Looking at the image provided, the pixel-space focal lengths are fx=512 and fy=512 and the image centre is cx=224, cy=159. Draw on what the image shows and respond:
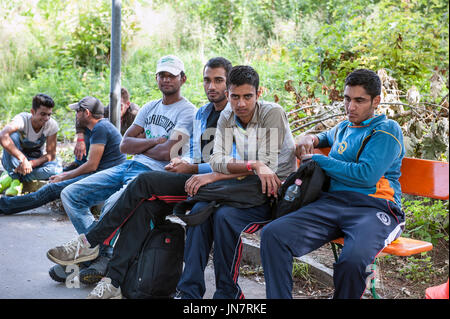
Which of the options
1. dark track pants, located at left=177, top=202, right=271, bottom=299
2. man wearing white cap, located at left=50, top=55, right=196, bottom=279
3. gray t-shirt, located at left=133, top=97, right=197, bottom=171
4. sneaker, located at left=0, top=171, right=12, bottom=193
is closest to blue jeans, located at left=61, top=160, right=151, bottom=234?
man wearing white cap, located at left=50, top=55, right=196, bottom=279

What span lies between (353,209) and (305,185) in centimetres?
36

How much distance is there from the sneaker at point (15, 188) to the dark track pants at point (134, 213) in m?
2.78

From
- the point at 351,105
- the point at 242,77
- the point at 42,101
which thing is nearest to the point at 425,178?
the point at 351,105

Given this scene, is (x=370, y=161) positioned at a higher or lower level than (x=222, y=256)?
higher

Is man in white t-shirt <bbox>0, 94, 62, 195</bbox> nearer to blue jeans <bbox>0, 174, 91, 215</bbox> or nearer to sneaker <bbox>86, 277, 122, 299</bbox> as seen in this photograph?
blue jeans <bbox>0, 174, 91, 215</bbox>

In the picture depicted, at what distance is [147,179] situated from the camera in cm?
372

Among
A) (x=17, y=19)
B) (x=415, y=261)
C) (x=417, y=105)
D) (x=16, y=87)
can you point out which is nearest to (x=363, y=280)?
(x=415, y=261)

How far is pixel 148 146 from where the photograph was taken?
14.5 feet

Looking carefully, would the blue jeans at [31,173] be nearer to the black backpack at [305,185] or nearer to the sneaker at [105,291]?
the sneaker at [105,291]

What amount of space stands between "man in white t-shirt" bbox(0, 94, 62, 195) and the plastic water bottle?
3758 mm

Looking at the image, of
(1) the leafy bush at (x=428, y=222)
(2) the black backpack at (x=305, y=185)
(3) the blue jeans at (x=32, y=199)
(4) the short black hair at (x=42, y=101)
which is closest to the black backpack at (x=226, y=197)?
(2) the black backpack at (x=305, y=185)

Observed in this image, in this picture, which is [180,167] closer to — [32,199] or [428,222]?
[428,222]

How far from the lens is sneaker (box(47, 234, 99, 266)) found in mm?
3945

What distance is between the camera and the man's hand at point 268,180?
139 inches
